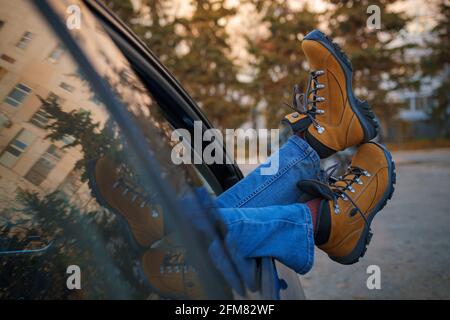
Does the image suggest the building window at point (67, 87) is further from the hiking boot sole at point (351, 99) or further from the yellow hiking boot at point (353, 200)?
the hiking boot sole at point (351, 99)

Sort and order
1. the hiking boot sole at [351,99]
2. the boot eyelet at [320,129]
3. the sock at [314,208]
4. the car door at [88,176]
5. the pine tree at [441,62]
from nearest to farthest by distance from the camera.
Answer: the car door at [88,176] → the sock at [314,208] → the boot eyelet at [320,129] → the hiking boot sole at [351,99] → the pine tree at [441,62]

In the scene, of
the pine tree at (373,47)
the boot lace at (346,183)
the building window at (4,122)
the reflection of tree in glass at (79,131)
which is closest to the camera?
the reflection of tree in glass at (79,131)

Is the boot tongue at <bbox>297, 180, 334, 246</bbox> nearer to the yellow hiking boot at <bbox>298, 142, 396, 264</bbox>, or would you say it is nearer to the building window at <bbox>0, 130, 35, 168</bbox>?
the yellow hiking boot at <bbox>298, 142, 396, 264</bbox>

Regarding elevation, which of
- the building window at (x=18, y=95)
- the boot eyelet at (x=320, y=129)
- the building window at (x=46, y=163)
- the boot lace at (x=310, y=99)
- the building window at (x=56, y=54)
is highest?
the boot lace at (x=310, y=99)

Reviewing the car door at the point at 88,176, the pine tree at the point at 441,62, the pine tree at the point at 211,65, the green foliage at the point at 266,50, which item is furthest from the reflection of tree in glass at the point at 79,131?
the pine tree at the point at 441,62

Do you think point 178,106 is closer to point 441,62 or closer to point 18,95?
point 18,95

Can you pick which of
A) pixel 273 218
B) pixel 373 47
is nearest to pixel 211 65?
pixel 373 47

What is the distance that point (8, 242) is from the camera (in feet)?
3.49

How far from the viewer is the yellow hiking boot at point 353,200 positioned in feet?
4.49

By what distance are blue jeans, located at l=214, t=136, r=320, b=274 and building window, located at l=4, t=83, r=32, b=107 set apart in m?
0.48

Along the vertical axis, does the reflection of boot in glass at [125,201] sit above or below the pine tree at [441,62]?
below
